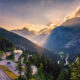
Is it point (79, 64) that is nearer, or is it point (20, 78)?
point (79, 64)

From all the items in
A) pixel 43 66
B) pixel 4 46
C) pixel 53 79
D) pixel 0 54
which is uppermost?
pixel 4 46

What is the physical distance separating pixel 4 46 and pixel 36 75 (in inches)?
3069

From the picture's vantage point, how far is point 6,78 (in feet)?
221

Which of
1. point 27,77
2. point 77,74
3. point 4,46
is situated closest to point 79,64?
point 77,74

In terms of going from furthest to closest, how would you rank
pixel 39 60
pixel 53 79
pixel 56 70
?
pixel 39 60 → pixel 56 70 → pixel 53 79

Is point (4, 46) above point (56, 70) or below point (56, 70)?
above

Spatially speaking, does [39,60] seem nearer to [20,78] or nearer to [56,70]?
[56,70]

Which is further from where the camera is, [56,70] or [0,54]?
[0,54]

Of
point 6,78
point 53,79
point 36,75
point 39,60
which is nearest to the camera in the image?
point 6,78

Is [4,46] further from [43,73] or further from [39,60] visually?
[43,73]

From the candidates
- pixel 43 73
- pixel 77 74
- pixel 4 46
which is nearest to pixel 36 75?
pixel 43 73

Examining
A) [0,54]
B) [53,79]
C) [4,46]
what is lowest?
[53,79]

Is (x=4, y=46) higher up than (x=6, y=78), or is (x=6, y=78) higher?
(x=4, y=46)

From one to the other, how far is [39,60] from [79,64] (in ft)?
236
